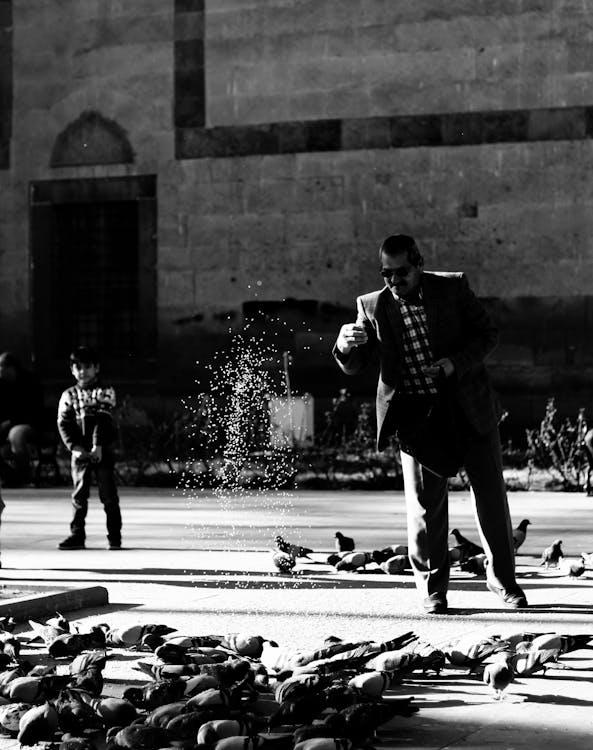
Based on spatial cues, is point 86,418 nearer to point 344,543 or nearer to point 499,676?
point 344,543

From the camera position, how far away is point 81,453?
12.0 m

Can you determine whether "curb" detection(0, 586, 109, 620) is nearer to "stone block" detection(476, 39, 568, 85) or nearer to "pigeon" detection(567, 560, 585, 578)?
"pigeon" detection(567, 560, 585, 578)

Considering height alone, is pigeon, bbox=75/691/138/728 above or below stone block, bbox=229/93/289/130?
below

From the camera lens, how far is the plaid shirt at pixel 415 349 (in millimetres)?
8188

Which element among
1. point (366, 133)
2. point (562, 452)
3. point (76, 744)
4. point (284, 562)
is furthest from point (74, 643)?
point (366, 133)

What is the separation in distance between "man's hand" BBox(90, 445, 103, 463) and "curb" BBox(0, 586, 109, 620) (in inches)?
137

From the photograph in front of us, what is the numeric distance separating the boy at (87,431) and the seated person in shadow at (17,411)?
323 centimetres

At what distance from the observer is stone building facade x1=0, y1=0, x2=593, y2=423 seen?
2011 centimetres

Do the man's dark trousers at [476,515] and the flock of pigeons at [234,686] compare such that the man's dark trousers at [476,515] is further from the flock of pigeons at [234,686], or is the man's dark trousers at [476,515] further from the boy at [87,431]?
the boy at [87,431]

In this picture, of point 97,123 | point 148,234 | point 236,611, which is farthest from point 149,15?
point 236,611

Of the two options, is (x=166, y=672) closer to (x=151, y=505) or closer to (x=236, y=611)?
(x=236, y=611)

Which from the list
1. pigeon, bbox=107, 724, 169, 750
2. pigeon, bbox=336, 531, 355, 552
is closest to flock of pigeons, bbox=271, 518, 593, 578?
pigeon, bbox=336, 531, 355, 552

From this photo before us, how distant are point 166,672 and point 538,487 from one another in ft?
38.6

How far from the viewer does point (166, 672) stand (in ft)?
18.8
